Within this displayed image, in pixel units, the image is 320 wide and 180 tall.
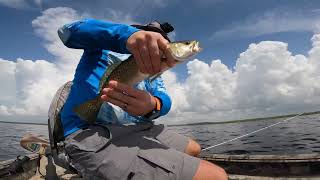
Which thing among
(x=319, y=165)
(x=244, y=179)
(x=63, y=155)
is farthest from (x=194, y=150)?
(x=319, y=165)

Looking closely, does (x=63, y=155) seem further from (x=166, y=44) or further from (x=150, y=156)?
(x=166, y=44)

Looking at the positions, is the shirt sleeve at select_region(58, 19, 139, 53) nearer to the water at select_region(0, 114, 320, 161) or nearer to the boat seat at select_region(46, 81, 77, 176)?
the boat seat at select_region(46, 81, 77, 176)

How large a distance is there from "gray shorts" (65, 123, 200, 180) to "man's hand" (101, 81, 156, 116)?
36 cm

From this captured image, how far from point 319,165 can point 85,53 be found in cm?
672

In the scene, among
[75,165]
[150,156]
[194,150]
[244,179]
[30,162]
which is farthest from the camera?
[30,162]

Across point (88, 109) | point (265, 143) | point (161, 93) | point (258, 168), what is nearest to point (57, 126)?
A: point (88, 109)

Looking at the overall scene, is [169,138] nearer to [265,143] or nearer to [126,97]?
[126,97]

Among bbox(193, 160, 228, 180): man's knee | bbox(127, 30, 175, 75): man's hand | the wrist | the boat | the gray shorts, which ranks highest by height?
bbox(127, 30, 175, 75): man's hand

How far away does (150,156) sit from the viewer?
3332 millimetres

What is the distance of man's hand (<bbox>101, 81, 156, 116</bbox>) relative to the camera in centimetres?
335

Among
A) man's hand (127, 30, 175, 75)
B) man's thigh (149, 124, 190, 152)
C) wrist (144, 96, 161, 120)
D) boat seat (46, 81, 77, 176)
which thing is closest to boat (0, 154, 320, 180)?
boat seat (46, 81, 77, 176)

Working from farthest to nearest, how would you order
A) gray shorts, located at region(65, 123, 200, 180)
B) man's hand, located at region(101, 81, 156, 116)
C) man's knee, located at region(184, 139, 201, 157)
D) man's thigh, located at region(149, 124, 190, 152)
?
man's knee, located at region(184, 139, 201, 157), man's thigh, located at region(149, 124, 190, 152), man's hand, located at region(101, 81, 156, 116), gray shorts, located at region(65, 123, 200, 180)

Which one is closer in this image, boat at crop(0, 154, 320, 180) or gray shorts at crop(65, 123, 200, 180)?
gray shorts at crop(65, 123, 200, 180)

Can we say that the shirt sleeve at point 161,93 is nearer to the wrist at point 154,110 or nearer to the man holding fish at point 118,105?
the wrist at point 154,110
